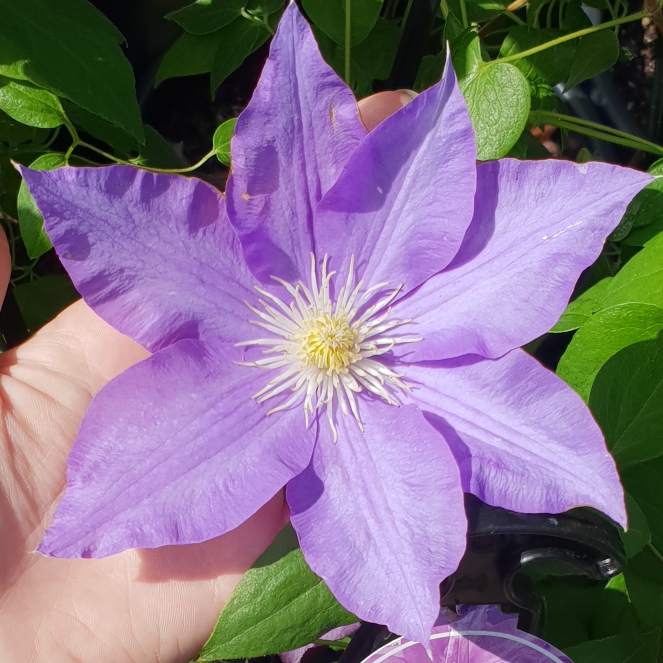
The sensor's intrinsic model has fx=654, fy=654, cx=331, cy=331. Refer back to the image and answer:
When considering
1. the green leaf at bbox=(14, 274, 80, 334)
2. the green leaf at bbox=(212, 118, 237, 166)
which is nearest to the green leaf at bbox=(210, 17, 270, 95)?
the green leaf at bbox=(212, 118, 237, 166)

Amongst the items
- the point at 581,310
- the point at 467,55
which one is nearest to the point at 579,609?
the point at 581,310

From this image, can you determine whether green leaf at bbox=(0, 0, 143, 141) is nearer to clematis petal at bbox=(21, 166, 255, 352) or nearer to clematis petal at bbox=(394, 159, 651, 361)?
clematis petal at bbox=(21, 166, 255, 352)

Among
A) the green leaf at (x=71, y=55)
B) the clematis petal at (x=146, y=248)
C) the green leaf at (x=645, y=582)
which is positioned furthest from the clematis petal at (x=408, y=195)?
the green leaf at (x=645, y=582)

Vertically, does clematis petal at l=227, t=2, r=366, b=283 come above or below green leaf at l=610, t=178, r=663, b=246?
above

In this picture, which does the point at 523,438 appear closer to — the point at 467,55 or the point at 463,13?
the point at 467,55

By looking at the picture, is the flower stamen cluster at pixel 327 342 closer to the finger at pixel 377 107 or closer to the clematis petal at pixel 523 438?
the clematis petal at pixel 523 438

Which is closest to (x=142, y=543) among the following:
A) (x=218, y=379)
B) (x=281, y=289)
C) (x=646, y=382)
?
(x=218, y=379)

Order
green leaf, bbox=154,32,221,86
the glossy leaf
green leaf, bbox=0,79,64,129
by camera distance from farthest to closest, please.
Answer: green leaf, bbox=154,32,221,86, the glossy leaf, green leaf, bbox=0,79,64,129

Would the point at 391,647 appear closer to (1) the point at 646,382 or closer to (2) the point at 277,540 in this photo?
(2) the point at 277,540
